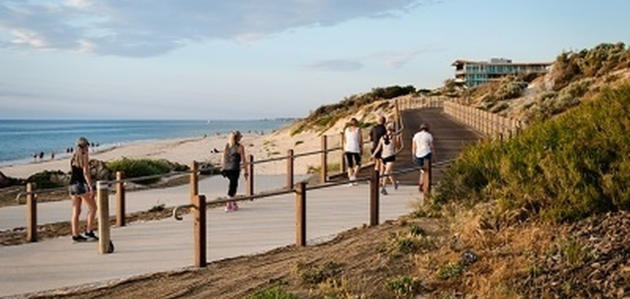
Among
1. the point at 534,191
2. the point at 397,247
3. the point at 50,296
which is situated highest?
the point at 534,191

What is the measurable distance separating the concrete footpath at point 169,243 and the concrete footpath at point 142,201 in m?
Answer: 2.44

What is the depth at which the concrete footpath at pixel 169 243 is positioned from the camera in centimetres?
812

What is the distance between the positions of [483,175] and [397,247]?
8.61 feet

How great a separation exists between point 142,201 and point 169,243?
6.15 meters

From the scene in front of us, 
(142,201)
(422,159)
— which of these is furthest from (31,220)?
(422,159)

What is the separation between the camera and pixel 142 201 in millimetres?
15664

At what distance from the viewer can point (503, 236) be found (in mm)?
6602

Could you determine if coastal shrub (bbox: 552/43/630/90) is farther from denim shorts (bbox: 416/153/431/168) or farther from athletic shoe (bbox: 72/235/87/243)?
athletic shoe (bbox: 72/235/87/243)

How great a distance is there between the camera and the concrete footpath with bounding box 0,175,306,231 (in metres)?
13.5

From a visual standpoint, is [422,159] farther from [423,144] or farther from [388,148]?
[388,148]

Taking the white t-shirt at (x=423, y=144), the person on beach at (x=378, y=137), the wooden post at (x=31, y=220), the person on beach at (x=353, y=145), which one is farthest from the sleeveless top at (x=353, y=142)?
the wooden post at (x=31, y=220)

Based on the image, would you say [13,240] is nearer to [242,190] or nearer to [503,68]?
[242,190]

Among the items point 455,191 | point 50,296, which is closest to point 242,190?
point 455,191

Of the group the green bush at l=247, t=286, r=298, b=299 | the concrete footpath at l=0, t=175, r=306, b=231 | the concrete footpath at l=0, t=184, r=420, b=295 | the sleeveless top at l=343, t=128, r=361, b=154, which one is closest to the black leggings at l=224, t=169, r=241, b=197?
the concrete footpath at l=0, t=184, r=420, b=295
